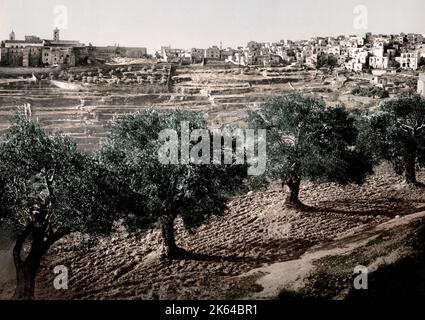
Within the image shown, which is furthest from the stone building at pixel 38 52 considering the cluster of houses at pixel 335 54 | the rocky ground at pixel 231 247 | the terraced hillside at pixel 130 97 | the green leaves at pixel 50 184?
the green leaves at pixel 50 184

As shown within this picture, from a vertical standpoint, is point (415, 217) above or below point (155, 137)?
below

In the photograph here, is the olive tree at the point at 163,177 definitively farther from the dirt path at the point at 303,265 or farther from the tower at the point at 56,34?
the tower at the point at 56,34

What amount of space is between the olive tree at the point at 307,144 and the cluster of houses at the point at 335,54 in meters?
17.2

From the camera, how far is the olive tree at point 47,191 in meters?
11.0

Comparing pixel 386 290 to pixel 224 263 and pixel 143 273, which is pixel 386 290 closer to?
pixel 224 263

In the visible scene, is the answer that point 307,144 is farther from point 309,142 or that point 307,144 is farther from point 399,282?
point 399,282

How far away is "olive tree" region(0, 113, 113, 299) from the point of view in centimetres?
1102

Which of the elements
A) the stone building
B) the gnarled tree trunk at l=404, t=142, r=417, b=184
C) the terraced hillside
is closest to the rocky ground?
the gnarled tree trunk at l=404, t=142, r=417, b=184

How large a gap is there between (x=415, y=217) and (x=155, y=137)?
8.53 m

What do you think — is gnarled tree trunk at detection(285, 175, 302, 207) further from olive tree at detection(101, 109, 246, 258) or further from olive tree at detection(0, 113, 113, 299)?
olive tree at detection(0, 113, 113, 299)

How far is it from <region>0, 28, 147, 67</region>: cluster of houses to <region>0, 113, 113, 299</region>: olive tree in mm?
18199

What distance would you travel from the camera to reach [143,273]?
12.6m
